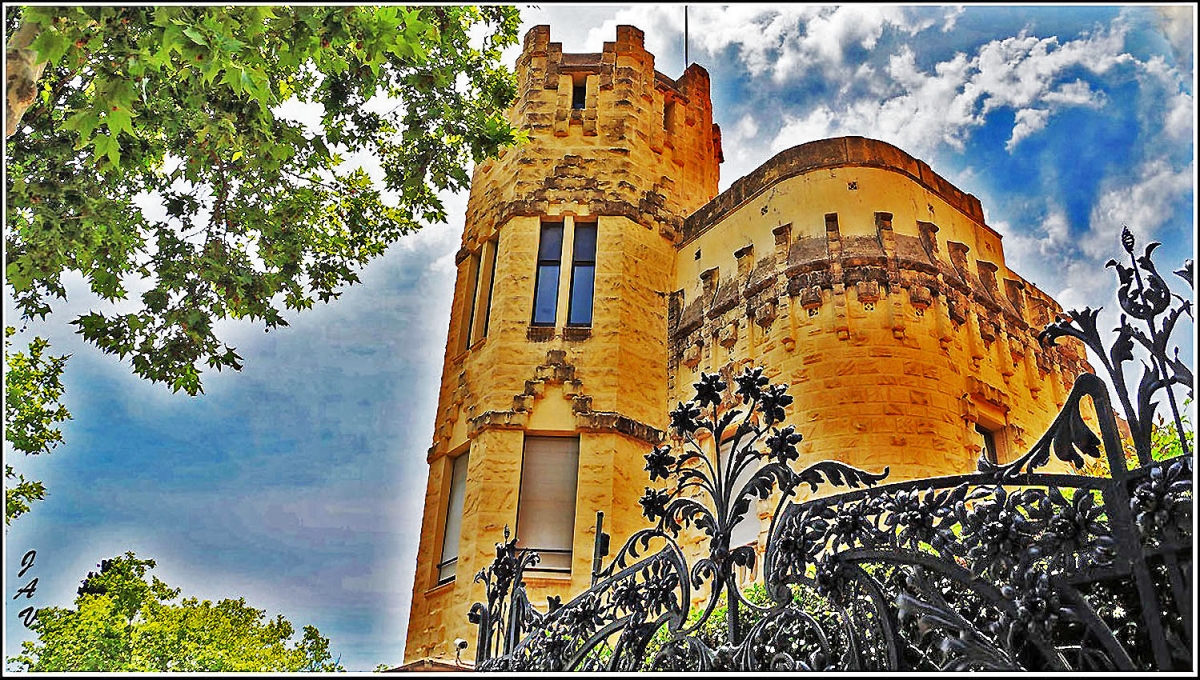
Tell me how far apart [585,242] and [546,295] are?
4.23 ft

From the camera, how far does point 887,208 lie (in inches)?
446

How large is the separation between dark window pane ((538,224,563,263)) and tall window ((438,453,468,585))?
375cm

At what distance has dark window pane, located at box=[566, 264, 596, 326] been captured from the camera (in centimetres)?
1347

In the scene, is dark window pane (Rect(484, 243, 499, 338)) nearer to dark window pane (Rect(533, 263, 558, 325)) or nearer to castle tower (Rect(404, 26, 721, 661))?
castle tower (Rect(404, 26, 721, 661))

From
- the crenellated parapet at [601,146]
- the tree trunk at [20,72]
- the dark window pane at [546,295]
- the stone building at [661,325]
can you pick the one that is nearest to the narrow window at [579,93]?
the crenellated parapet at [601,146]

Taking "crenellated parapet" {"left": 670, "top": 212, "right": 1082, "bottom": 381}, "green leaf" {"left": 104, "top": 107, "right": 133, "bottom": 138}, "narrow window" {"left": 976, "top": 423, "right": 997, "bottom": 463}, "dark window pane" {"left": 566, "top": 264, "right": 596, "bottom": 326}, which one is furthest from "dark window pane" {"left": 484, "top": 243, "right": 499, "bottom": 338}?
"green leaf" {"left": 104, "top": 107, "right": 133, "bottom": 138}

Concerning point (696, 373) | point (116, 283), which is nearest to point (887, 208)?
point (696, 373)

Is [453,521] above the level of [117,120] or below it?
below

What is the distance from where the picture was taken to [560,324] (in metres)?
13.2

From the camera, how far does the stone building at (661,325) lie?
1025cm

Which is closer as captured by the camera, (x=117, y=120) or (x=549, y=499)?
(x=117, y=120)

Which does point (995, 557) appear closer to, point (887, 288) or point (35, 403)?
point (887, 288)

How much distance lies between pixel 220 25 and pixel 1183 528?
5.54 metres

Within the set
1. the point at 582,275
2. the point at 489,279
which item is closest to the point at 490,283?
the point at 489,279
